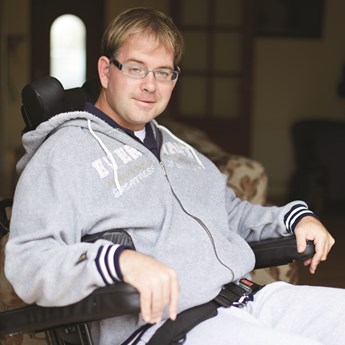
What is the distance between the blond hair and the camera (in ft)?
5.94

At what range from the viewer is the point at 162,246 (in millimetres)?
1741

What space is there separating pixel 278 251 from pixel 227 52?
4954 millimetres

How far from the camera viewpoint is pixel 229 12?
21.8ft

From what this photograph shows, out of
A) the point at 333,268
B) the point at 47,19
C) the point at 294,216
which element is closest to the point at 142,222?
the point at 294,216

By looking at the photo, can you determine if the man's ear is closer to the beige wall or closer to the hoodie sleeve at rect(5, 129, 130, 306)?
the hoodie sleeve at rect(5, 129, 130, 306)

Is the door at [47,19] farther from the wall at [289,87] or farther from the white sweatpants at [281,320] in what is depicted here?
the white sweatpants at [281,320]

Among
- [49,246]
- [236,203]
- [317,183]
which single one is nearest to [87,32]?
[317,183]

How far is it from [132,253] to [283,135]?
585 cm

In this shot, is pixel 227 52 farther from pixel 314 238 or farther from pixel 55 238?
pixel 55 238

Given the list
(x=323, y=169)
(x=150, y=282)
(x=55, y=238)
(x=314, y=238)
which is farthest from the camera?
(x=323, y=169)

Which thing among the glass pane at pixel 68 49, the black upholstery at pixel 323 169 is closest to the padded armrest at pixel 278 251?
the black upholstery at pixel 323 169

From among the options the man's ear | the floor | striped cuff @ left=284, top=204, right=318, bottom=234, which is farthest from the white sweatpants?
the floor

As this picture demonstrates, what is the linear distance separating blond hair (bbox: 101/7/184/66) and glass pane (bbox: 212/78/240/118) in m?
4.99

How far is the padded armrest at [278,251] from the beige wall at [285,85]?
503 centimetres
